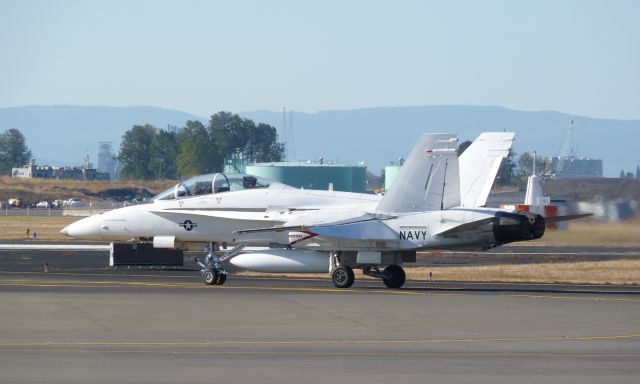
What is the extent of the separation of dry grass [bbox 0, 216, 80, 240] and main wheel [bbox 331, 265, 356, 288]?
33737mm

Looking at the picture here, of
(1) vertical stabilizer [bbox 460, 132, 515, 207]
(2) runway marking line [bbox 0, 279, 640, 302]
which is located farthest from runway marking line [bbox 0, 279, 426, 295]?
(1) vertical stabilizer [bbox 460, 132, 515, 207]

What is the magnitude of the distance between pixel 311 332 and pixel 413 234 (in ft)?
30.0

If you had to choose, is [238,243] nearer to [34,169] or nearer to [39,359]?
[39,359]

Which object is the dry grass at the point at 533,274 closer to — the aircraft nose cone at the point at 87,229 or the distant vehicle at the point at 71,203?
the aircraft nose cone at the point at 87,229

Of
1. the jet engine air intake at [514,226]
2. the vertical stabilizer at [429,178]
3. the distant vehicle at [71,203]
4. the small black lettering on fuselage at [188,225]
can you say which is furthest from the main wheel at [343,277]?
the distant vehicle at [71,203]

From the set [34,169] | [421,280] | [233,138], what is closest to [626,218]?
[421,280]

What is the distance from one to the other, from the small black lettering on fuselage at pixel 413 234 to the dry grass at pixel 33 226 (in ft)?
116

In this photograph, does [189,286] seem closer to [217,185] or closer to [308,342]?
[217,185]

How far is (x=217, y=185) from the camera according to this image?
102ft

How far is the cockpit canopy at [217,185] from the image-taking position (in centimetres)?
3119

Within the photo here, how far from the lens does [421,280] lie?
3441 centimetres

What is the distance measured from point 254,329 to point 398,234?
9220 mm

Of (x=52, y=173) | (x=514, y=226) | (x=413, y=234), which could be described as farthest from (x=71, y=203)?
(x=514, y=226)

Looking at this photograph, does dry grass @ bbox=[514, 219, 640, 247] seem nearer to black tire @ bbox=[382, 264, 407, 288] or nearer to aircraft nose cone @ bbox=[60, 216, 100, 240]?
black tire @ bbox=[382, 264, 407, 288]
